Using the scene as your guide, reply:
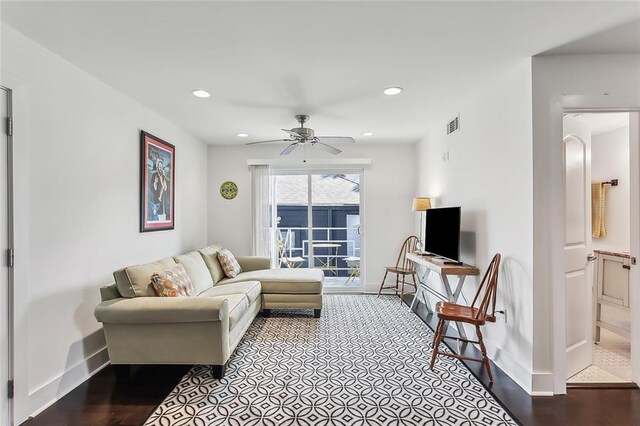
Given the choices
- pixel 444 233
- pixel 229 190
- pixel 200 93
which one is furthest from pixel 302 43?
pixel 229 190

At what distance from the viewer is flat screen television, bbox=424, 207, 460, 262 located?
330 centimetres

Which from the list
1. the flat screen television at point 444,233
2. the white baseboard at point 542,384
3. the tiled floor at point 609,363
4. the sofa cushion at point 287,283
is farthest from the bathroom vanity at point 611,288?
the sofa cushion at point 287,283

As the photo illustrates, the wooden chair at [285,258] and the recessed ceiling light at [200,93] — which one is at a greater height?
the recessed ceiling light at [200,93]

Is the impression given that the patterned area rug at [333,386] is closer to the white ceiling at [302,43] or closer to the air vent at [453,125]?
the air vent at [453,125]

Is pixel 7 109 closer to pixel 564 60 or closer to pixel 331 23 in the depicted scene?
pixel 331 23

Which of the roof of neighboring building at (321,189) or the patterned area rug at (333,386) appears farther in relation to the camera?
the roof of neighboring building at (321,189)

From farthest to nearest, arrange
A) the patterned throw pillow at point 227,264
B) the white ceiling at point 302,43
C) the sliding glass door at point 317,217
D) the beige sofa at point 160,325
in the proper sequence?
the sliding glass door at point 317,217 → the patterned throw pillow at point 227,264 → the beige sofa at point 160,325 → the white ceiling at point 302,43

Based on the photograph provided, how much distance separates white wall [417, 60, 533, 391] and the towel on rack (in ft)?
5.98

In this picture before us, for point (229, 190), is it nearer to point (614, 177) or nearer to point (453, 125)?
point (453, 125)

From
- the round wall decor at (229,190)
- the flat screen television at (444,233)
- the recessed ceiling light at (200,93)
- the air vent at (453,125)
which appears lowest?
the flat screen television at (444,233)

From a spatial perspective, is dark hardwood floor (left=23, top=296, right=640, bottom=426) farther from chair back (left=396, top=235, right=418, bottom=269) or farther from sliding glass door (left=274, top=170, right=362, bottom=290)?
sliding glass door (left=274, top=170, right=362, bottom=290)

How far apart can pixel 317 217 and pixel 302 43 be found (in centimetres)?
370

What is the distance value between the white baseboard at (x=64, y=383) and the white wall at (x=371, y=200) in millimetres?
2814

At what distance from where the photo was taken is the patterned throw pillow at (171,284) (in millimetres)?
2791
